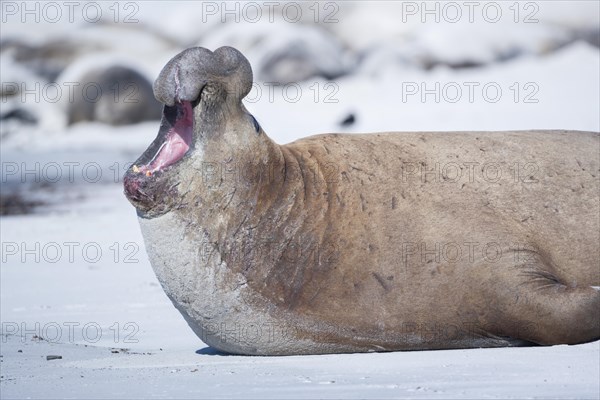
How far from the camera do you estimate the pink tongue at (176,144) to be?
4770 mm

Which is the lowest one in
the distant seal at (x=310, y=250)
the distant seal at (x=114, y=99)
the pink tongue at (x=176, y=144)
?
the distant seal at (x=310, y=250)

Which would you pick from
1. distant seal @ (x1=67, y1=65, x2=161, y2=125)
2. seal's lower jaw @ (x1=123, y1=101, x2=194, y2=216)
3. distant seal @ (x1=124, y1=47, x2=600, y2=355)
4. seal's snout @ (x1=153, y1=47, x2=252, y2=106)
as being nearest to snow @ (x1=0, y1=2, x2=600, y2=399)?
distant seal @ (x1=124, y1=47, x2=600, y2=355)

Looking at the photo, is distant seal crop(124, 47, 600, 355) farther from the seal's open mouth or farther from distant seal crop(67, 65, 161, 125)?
distant seal crop(67, 65, 161, 125)

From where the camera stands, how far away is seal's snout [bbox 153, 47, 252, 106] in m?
4.71

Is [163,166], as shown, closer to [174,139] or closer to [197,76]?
[174,139]

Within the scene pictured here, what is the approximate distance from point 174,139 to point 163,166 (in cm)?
14

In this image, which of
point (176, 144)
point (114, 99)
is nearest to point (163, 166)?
point (176, 144)

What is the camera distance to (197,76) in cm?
472

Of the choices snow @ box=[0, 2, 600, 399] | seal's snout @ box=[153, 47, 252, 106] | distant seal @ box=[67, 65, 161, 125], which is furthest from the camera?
distant seal @ box=[67, 65, 161, 125]

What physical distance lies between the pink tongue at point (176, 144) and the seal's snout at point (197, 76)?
0.08 metres

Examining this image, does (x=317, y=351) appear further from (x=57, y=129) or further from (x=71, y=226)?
(x=57, y=129)

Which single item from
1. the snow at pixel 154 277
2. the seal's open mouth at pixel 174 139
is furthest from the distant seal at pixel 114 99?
the seal's open mouth at pixel 174 139

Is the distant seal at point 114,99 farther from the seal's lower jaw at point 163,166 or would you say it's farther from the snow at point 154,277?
the seal's lower jaw at point 163,166

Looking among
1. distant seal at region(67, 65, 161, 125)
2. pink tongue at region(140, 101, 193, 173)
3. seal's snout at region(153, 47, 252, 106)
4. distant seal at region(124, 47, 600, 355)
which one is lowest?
distant seal at region(124, 47, 600, 355)
